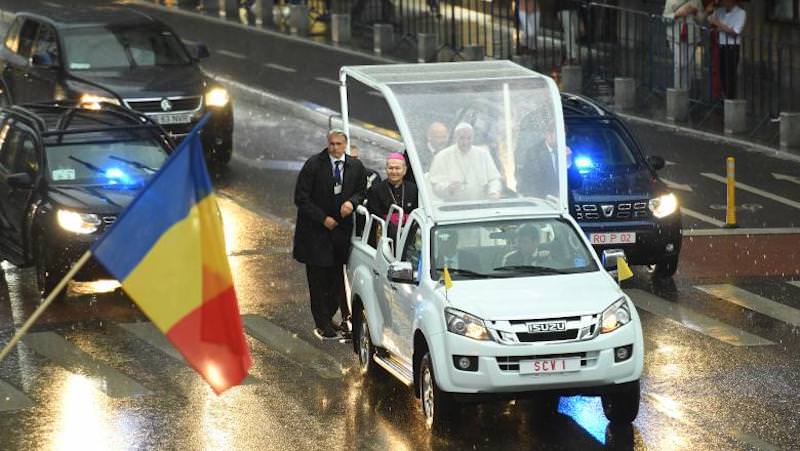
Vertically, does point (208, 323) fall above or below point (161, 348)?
above

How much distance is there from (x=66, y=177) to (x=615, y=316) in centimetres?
809

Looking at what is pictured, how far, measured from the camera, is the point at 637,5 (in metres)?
37.3

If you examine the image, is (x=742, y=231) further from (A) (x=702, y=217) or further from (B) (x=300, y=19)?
(B) (x=300, y=19)

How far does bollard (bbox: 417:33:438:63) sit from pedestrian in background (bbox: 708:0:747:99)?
8222 mm

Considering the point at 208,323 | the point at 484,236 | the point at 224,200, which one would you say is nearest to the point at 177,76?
the point at 224,200

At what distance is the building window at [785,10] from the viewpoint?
31.9 meters

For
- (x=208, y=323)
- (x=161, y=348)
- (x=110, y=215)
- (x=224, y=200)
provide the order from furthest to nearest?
(x=224, y=200), (x=110, y=215), (x=161, y=348), (x=208, y=323)

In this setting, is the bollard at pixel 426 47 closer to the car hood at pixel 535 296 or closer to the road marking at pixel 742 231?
the road marking at pixel 742 231

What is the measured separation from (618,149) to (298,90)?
13792 millimetres

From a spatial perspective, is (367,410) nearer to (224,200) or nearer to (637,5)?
(224,200)

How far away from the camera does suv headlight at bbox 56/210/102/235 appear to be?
1831 cm

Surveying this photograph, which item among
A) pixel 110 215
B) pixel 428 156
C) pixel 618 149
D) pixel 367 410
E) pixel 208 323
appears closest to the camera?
pixel 208 323

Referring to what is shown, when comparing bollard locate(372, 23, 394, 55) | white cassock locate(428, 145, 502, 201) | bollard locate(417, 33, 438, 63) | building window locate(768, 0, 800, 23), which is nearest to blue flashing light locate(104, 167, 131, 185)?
white cassock locate(428, 145, 502, 201)

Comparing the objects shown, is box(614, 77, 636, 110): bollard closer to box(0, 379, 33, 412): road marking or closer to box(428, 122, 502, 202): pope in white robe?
box(428, 122, 502, 202): pope in white robe
